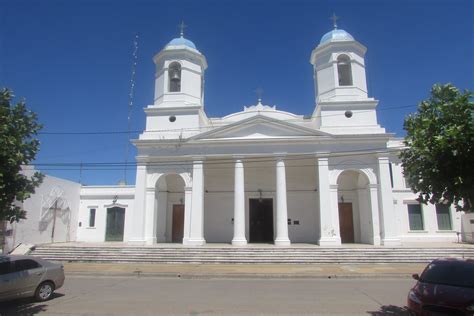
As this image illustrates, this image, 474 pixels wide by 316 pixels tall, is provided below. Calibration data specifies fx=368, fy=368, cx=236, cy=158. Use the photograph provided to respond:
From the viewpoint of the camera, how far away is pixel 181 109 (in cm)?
2591

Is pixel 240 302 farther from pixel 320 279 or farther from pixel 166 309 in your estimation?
pixel 320 279

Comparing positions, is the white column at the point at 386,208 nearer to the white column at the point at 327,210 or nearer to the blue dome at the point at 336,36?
the white column at the point at 327,210

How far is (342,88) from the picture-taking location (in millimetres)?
25359

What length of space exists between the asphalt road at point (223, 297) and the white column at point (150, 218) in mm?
9468

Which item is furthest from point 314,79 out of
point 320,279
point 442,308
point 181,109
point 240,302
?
point 442,308

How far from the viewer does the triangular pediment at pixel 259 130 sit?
23.8 m

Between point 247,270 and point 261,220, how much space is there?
11335mm

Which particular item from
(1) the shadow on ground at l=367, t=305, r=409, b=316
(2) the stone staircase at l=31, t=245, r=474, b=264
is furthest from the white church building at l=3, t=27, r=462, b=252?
(1) the shadow on ground at l=367, t=305, r=409, b=316

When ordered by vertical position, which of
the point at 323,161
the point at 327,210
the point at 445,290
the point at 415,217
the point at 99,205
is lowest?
the point at 445,290

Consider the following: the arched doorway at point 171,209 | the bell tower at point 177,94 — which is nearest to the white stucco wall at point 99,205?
the arched doorway at point 171,209

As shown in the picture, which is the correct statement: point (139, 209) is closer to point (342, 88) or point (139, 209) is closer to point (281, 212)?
point (281, 212)

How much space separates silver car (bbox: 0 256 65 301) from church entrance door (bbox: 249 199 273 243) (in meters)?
17.6

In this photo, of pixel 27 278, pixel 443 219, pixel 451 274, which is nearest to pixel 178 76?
pixel 27 278

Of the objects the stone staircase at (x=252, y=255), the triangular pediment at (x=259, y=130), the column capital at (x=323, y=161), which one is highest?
the triangular pediment at (x=259, y=130)
